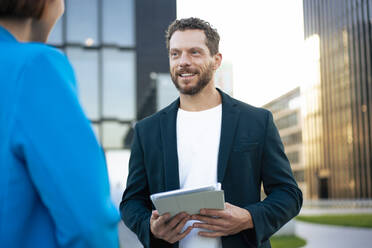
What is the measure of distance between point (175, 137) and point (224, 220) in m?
0.57

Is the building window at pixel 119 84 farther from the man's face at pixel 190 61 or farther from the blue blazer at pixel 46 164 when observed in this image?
the blue blazer at pixel 46 164

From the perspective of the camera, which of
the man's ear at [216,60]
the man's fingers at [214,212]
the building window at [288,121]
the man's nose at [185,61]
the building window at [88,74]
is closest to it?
the man's fingers at [214,212]

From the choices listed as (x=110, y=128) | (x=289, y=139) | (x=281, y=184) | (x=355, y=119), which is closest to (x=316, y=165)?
(x=355, y=119)

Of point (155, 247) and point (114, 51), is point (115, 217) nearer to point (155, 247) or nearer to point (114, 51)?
point (155, 247)

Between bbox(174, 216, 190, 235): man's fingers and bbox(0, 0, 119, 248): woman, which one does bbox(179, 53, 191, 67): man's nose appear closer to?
bbox(174, 216, 190, 235): man's fingers

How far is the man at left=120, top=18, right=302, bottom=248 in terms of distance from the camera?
1923mm

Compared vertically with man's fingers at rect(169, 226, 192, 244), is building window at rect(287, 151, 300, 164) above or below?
below

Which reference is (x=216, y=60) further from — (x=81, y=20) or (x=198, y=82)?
(x=81, y=20)

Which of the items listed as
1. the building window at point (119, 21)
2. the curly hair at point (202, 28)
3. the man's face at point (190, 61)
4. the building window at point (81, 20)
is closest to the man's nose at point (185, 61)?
the man's face at point (190, 61)

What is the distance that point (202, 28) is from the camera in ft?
7.24

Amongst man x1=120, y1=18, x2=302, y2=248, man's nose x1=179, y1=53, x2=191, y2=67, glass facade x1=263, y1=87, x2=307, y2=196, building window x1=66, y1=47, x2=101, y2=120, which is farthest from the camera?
glass facade x1=263, y1=87, x2=307, y2=196

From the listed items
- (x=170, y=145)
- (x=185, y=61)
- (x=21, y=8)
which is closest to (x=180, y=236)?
(x=170, y=145)

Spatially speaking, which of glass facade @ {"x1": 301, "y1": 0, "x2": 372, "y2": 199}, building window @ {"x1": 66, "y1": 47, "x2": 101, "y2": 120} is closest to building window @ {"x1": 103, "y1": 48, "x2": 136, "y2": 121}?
building window @ {"x1": 66, "y1": 47, "x2": 101, "y2": 120}

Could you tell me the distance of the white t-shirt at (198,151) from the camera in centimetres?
195
